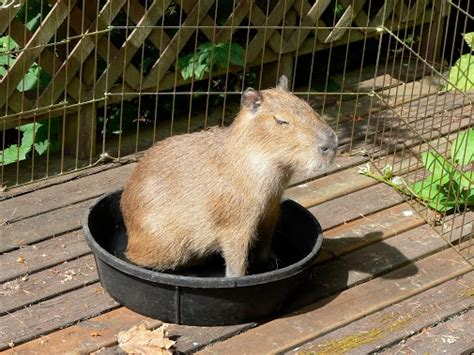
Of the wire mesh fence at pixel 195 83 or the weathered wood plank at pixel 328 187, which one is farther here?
the weathered wood plank at pixel 328 187

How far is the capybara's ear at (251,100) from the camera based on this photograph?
13.8 feet

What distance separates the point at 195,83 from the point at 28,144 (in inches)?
46.9

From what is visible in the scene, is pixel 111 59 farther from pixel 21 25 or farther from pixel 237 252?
pixel 237 252

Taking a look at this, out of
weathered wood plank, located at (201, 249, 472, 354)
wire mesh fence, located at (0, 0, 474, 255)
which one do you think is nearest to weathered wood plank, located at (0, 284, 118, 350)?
weathered wood plank, located at (201, 249, 472, 354)

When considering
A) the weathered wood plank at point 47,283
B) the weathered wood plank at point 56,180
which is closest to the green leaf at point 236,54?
the weathered wood plank at point 56,180

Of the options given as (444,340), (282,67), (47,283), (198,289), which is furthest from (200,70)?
(444,340)

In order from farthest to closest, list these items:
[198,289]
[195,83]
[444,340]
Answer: [195,83], [444,340], [198,289]

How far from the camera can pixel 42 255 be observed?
484 centimetres

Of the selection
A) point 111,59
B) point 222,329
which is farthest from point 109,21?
point 222,329

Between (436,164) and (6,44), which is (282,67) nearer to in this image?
(436,164)

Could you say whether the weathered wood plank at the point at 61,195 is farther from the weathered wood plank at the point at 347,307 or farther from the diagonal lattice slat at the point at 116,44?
the weathered wood plank at the point at 347,307

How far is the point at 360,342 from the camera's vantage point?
171 inches

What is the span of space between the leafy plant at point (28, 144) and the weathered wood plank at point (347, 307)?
184cm

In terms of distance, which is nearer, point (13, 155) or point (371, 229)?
point (371, 229)
